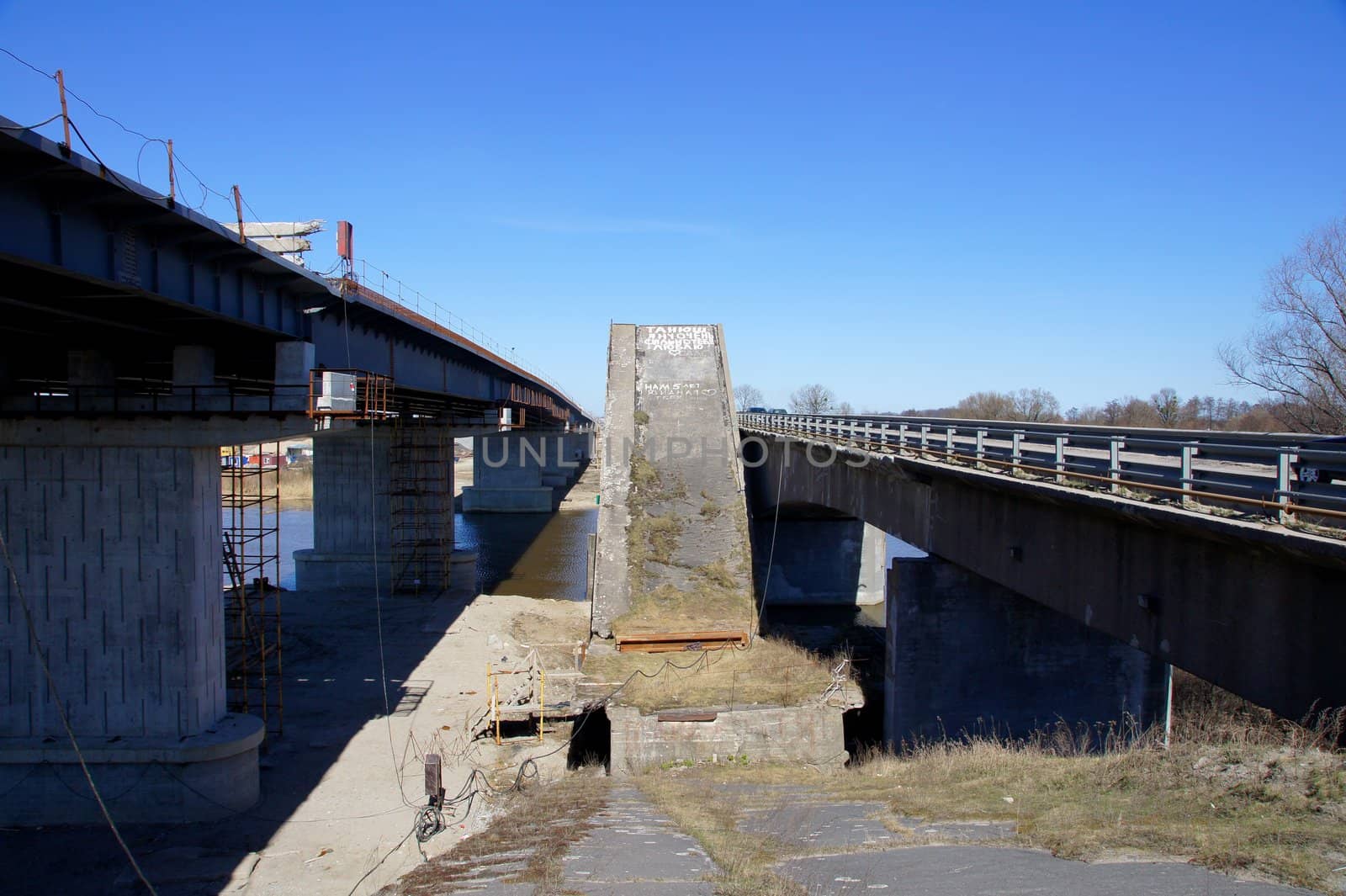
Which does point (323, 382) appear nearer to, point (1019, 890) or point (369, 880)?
point (369, 880)

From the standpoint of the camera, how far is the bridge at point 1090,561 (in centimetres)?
848

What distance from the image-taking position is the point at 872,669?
74.4 ft

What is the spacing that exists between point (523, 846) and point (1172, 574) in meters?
8.74

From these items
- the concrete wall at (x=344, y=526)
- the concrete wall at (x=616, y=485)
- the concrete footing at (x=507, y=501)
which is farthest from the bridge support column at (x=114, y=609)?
the concrete footing at (x=507, y=501)

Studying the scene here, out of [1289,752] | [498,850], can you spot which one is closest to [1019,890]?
[1289,752]

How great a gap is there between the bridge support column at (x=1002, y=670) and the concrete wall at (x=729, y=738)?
1.90 metres

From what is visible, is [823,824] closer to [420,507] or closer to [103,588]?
[103,588]

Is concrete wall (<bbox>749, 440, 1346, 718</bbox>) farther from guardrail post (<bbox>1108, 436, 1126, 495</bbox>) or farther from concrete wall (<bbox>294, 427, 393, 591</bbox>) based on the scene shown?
concrete wall (<bbox>294, 427, 393, 591</bbox>)

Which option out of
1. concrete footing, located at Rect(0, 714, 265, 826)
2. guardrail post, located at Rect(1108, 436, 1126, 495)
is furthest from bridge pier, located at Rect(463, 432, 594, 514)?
guardrail post, located at Rect(1108, 436, 1126, 495)

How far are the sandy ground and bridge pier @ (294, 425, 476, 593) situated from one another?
6.40 metres

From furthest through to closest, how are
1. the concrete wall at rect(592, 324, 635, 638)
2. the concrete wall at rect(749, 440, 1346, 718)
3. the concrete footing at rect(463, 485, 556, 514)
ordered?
the concrete footing at rect(463, 485, 556, 514)
the concrete wall at rect(592, 324, 635, 638)
the concrete wall at rect(749, 440, 1346, 718)

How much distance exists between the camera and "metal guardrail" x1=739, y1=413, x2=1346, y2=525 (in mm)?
8445

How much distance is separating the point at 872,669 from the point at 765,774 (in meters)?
7.34

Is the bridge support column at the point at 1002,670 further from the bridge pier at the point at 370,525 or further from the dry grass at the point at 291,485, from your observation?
the dry grass at the point at 291,485
